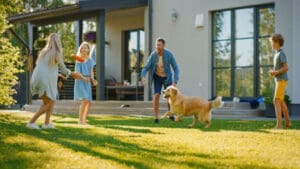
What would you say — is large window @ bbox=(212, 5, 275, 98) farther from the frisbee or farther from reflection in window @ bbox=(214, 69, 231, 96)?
the frisbee

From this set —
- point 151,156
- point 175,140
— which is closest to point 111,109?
point 175,140

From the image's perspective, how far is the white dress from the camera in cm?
673

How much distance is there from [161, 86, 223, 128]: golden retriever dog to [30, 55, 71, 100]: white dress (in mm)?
2141

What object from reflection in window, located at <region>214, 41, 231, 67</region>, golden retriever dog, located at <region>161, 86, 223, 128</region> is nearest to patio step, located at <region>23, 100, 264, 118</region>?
reflection in window, located at <region>214, 41, 231, 67</region>

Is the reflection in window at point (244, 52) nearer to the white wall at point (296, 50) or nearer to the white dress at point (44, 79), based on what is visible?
the white wall at point (296, 50)

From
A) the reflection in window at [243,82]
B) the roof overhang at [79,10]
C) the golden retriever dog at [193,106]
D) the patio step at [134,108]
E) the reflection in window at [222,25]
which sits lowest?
the patio step at [134,108]

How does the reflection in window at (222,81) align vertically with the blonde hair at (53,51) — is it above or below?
below

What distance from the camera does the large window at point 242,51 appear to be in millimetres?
12211

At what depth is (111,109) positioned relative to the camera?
12.8 meters

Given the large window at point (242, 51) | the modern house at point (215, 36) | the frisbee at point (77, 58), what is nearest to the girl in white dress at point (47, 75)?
the frisbee at point (77, 58)

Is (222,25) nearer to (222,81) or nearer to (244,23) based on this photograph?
(244,23)

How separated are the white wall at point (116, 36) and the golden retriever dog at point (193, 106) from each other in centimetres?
870

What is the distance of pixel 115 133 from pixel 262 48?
23.2 feet

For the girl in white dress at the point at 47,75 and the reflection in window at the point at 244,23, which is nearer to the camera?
the girl in white dress at the point at 47,75
